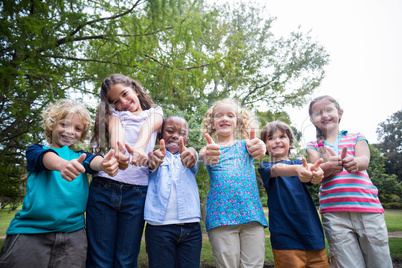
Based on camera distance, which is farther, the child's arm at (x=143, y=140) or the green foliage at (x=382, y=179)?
the green foliage at (x=382, y=179)

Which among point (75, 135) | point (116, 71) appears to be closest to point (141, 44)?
point (116, 71)

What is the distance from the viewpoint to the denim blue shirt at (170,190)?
1856 mm

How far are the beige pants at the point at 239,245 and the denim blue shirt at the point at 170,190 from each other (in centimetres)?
24

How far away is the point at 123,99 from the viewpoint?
6.75 feet

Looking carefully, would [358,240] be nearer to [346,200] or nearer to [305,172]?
[346,200]

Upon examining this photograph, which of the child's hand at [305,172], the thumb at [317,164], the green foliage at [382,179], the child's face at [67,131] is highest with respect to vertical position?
the child's face at [67,131]

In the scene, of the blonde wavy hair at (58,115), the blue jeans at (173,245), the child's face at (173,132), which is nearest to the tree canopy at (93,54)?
the blonde wavy hair at (58,115)

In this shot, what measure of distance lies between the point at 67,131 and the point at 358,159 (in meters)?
2.39

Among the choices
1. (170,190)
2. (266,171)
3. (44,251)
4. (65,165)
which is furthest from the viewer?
(266,171)

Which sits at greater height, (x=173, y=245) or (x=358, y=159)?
(x=358, y=159)

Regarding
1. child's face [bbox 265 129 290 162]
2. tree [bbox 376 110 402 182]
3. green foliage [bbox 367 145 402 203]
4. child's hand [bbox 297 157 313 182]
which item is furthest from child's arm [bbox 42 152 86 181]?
tree [bbox 376 110 402 182]

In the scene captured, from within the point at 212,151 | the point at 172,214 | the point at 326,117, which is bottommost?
the point at 172,214

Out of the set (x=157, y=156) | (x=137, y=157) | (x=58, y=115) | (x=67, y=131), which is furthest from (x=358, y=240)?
(x=58, y=115)

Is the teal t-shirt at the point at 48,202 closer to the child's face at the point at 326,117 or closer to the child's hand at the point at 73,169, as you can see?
the child's hand at the point at 73,169
